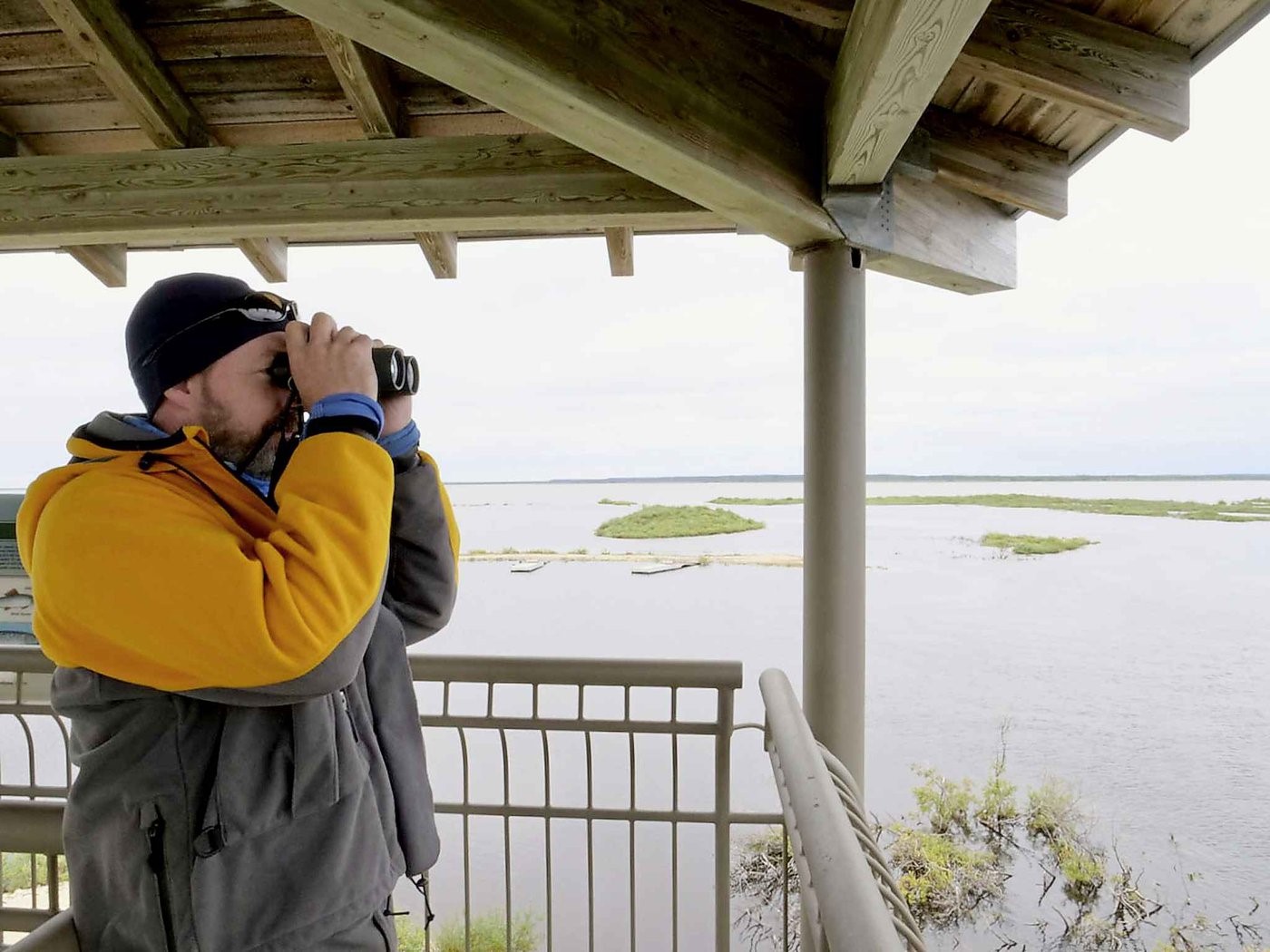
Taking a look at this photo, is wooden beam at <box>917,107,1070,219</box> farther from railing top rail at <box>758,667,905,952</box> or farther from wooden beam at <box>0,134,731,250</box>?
railing top rail at <box>758,667,905,952</box>

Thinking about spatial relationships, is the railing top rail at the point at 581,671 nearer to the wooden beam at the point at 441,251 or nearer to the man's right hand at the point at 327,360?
the man's right hand at the point at 327,360

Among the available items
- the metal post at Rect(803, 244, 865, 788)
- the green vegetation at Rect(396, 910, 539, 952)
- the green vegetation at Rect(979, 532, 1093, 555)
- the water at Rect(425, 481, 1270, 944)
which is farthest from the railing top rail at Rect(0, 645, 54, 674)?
the green vegetation at Rect(979, 532, 1093, 555)

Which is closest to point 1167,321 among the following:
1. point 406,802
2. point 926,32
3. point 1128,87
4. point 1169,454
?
point 1169,454

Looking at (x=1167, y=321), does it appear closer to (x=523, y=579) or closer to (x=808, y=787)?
(x=523, y=579)

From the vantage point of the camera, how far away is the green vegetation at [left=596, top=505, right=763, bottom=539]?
7484mm

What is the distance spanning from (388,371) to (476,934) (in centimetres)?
459

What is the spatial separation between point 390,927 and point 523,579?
680 centimetres

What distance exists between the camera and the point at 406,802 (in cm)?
93

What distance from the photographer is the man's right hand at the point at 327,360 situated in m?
0.81

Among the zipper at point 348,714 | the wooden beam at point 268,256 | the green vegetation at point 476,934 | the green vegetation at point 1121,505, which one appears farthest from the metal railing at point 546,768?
the green vegetation at point 1121,505

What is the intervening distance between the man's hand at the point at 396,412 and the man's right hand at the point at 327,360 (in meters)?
0.15

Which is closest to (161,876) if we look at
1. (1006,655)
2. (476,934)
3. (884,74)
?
(884,74)

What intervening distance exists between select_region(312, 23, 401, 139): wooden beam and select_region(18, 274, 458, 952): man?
1.48 m

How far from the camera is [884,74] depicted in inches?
52.1
